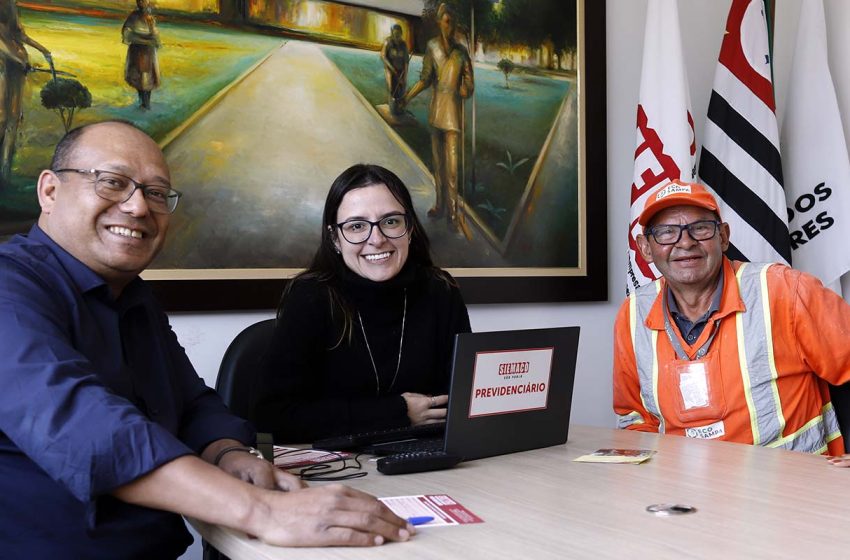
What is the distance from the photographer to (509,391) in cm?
171

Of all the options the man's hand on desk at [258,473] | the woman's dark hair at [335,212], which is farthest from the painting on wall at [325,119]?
the man's hand on desk at [258,473]

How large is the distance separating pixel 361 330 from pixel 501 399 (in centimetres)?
58

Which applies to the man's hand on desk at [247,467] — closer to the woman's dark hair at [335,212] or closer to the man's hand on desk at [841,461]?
the woman's dark hair at [335,212]

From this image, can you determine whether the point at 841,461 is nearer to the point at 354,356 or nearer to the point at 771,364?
the point at 771,364

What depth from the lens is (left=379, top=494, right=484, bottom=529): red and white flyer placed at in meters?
1.25

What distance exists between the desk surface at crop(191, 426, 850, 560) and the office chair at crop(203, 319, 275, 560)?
675mm

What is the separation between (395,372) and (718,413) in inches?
34.7

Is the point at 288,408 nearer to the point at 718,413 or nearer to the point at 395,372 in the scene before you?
the point at 395,372

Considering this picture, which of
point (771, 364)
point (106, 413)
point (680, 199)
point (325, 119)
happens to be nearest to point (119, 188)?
point (106, 413)

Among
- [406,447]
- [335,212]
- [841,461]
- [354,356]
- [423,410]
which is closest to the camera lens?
[841,461]

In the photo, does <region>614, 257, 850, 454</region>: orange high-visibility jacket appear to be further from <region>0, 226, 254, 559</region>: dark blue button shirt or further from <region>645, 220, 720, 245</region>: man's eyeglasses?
<region>0, 226, 254, 559</region>: dark blue button shirt

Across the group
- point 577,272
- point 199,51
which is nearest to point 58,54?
point 199,51

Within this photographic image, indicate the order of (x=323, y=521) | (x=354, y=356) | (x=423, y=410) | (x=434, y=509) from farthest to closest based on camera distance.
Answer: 1. (x=354, y=356)
2. (x=423, y=410)
3. (x=434, y=509)
4. (x=323, y=521)

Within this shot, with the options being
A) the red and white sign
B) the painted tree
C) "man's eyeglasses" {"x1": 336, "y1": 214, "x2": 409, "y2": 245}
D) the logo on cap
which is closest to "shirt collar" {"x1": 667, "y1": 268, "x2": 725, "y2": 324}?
the logo on cap
